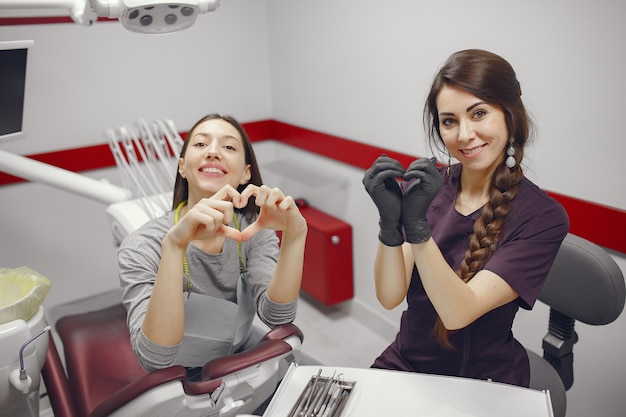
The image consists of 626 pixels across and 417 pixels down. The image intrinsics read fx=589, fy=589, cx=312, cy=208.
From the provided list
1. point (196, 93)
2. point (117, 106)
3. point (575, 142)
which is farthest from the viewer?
point (196, 93)

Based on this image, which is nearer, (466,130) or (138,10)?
(466,130)

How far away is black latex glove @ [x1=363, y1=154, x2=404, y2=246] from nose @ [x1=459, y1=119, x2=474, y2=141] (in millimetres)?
166

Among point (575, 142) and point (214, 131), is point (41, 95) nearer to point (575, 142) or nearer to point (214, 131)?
point (214, 131)

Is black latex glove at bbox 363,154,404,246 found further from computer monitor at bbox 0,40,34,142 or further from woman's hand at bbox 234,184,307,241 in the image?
computer monitor at bbox 0,40,34,142

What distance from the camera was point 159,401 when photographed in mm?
1229

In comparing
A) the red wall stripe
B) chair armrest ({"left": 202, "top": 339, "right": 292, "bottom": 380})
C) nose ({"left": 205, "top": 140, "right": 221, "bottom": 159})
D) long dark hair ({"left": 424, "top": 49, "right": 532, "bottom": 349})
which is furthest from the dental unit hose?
the red wall stripe

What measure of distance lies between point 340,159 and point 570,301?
1.60 meters

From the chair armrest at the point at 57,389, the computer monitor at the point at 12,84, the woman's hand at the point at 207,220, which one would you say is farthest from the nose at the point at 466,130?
the chair armrest at the point at 57,389

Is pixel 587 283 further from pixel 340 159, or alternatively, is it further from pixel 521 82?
pixel 340 159

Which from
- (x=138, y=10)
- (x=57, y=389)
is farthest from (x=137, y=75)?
(x=57, y=389)

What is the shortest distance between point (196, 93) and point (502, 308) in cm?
230

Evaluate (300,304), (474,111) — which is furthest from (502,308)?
(300,304)

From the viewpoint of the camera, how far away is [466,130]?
53.4 inches

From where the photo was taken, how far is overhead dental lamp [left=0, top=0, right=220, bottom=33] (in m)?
1.61
